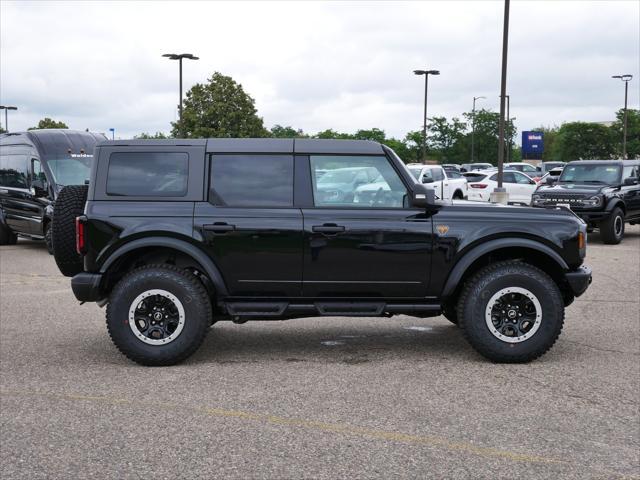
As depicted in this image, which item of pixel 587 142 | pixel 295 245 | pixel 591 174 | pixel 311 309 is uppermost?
pixel 587 142

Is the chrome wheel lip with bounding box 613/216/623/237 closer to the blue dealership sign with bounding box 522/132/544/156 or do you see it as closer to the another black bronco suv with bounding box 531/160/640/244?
the another black bronco suv with bounding box 531/160/640/244

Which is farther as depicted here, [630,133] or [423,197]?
[630,133]

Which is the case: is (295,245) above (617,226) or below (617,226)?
above

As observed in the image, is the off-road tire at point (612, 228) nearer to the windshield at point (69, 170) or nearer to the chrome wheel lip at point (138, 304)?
the windshield at point (69, 170)

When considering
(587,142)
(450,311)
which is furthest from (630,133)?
(450,311)

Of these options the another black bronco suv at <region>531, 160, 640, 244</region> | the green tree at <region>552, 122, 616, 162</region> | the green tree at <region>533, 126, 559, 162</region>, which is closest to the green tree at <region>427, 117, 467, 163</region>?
the green tree at <region>552, 122, 616, 162</region>

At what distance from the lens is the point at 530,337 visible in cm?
623

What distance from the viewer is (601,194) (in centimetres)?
1694

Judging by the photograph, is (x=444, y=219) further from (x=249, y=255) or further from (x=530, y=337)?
(x=249, y=255)

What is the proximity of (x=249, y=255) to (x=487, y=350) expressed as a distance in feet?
6.72

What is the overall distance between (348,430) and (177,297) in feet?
6.83

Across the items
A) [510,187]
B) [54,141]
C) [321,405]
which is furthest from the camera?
[510,187]

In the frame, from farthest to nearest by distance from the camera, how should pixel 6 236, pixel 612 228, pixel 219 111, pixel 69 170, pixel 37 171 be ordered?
pixel 219 111
pixel 6 236
pixel 612 228
pixel 37 171
pixel 69 170

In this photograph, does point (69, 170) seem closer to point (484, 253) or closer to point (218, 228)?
point (218, 228)
